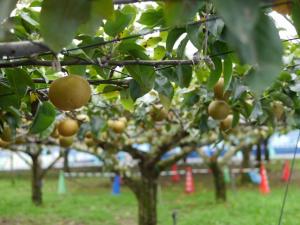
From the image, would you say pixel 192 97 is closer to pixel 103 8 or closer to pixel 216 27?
pixel 216 27

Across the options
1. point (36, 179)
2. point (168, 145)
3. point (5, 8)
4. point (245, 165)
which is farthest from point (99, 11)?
point (245, 165)

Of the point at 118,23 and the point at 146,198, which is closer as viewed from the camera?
the point at 118,23

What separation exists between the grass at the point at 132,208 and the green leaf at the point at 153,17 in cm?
521

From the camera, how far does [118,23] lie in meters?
1.08

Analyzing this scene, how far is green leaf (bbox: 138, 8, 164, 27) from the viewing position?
124cm

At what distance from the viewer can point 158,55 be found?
4.86ft

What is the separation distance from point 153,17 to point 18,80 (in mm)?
399

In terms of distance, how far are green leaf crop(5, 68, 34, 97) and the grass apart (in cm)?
529

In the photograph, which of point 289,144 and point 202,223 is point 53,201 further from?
point 289,144

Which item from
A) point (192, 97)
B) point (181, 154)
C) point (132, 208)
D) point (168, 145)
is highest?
point (192, 97)

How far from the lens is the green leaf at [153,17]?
1235 mm

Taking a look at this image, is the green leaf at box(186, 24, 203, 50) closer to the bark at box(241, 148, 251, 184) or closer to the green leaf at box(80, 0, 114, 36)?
the green leaf at box(80, 0, 114, 36)

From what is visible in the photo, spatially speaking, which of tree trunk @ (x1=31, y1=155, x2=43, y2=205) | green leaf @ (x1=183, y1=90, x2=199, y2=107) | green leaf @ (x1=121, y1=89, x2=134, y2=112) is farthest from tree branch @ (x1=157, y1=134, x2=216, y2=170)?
green leaf @ (x1=121, y1=89, x2=134, y2=112)

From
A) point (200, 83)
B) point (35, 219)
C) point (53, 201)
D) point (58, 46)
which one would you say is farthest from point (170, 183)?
point (58, 46)
